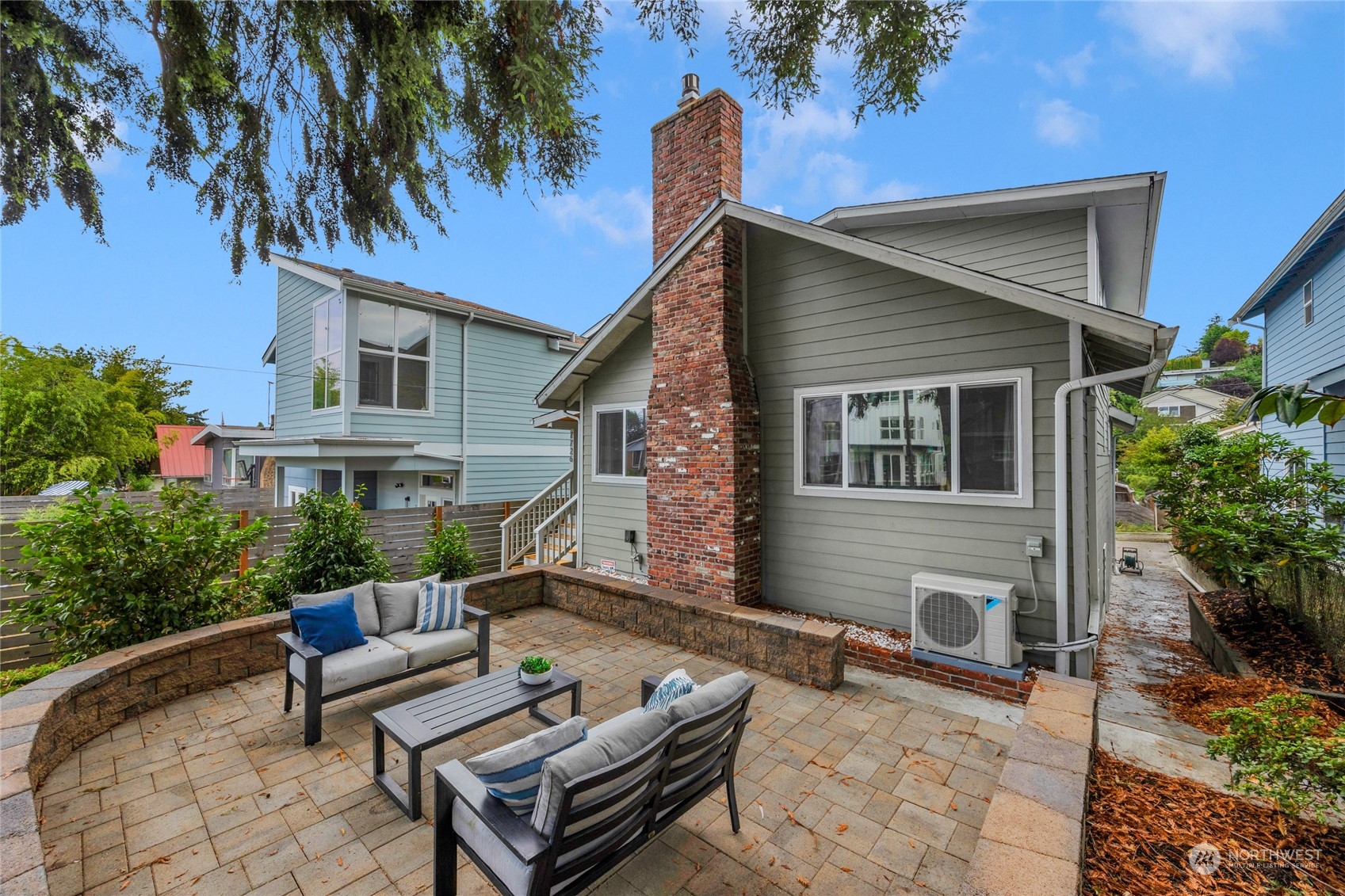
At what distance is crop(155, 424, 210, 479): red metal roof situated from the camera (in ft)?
77.9

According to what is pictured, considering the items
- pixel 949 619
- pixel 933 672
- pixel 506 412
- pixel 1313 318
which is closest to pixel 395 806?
pixel 933 672

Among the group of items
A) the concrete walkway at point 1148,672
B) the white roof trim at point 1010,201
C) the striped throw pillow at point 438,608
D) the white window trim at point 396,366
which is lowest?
the concrete walkway at point 1148,672

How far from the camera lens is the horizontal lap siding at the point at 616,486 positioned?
7492mm

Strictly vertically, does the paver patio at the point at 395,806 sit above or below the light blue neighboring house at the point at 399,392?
below

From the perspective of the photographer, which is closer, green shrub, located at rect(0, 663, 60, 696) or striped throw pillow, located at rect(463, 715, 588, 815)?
striped throw pillow, located at rect(463, 715, 588, 815)

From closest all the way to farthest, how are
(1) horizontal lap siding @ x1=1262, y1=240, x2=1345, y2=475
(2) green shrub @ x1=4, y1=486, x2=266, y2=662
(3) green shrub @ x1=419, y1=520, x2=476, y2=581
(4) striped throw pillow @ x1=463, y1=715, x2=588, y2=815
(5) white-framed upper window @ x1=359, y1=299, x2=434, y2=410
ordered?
(4) striped throw pillow @ x1=463, y1=715, x2=588, y2=815 < (2) green shrub @ x1=4, y1=486, x2=266, y2=662 < (3) green shrub @ x1=419, y1=520, x2=476, y2=581 < (1) horizontal lap siding @ x1=1262, y1=240, x2=1345, y2=475 < (5) white-framed upper window @ x1=359, y1=299, x2=434, y2=410

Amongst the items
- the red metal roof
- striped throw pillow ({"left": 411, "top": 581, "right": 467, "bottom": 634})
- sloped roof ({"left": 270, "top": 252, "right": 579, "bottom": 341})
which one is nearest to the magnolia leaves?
striped throw pillow ({"left": 411, "top": 581, "right": 467, "bottom": 634})

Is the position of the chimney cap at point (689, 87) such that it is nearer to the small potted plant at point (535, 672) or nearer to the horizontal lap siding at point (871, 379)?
the horizontal lap siding at point (871, 379)

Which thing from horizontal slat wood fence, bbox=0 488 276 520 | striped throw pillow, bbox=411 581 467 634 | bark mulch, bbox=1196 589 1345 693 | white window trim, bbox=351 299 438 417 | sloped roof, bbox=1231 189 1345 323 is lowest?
bark mulch, bbox=1196 589 1345 693

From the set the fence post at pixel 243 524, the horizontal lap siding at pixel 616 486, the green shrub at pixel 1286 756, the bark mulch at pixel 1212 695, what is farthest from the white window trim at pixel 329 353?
the bark mulch at pixel 1212 695

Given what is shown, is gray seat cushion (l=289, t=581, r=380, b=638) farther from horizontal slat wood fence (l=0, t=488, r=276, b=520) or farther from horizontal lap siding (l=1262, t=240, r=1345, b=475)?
horizontal lap siding (l=1262, t=240, r=1345, b=475)

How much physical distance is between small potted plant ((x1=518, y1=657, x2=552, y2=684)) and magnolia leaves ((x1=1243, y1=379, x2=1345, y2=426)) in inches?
158

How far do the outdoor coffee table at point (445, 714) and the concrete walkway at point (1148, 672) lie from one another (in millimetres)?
3807

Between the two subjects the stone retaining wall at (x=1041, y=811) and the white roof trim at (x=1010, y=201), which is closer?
the stone retaining wall at (x=1041, y=811)
